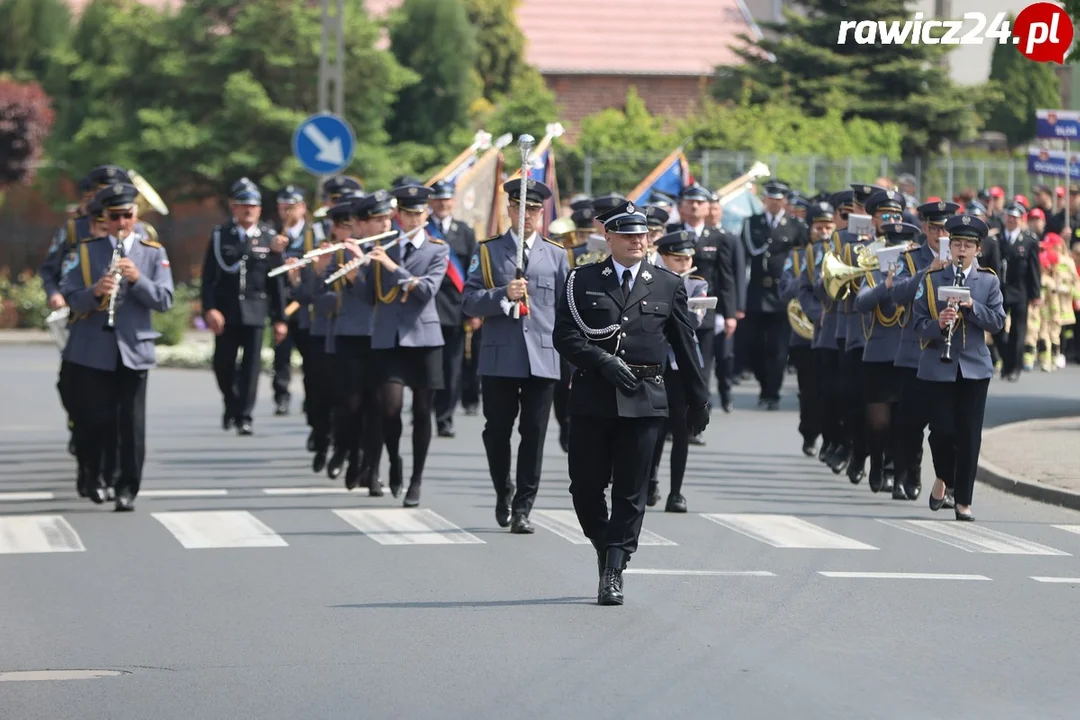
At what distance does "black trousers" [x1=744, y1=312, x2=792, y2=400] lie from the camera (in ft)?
74.9

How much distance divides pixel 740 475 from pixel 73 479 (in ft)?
15.2

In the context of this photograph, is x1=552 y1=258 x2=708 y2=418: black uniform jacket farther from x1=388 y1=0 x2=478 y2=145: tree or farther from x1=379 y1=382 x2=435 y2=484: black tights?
x1=388 y1=0 x2=478 y2=145: tree

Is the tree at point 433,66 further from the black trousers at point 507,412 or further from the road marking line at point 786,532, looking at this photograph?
the black trousers at point 507,412

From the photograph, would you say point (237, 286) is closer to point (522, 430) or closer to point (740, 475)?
point (740, 475)

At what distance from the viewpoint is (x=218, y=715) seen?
26.1 feet

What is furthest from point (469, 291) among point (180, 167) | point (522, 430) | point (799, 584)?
point (180, 167)

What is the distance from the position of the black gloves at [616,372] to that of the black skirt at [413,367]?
433cm

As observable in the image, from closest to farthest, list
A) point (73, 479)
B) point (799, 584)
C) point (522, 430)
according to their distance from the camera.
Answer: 1. point (799, 584)
2. point (522, 430)
3. point (73, 479)

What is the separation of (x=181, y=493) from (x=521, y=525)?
3.39m

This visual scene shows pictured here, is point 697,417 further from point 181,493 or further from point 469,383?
point 469,383

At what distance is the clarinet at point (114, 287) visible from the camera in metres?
14.1

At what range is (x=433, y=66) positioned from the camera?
167 ft

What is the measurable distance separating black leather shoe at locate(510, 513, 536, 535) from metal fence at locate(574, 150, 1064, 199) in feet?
80.7

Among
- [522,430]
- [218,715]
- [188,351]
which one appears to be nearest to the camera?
[218,715]
